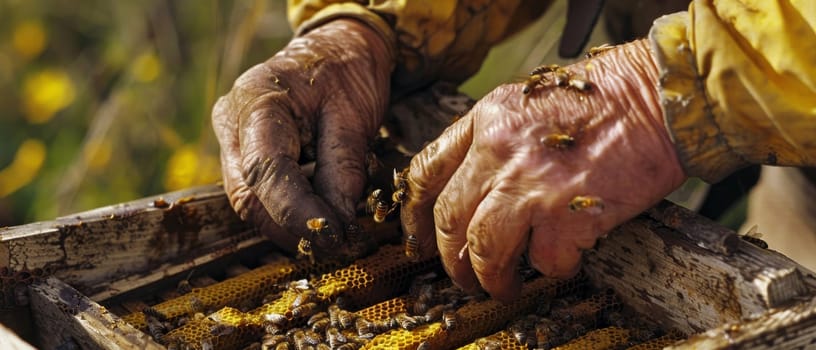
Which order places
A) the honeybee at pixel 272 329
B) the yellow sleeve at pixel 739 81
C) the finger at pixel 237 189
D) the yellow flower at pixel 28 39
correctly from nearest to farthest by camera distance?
the yellow sleeve at pixel 739 81
the honeybee at pixel 272 329
the finger at pixel 237 189
the yellow flower at pixel 28 39

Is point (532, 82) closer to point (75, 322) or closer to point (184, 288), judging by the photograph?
point (184, 288)

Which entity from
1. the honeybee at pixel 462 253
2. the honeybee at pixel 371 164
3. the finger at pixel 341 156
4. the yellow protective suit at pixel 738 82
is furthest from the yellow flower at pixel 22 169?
the yellow protective suit at pixel 738 82

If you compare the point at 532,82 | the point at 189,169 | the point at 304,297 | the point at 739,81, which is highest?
the point at 739,81

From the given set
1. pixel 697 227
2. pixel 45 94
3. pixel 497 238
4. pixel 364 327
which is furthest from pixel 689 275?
pixel 45 94

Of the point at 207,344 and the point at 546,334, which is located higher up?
the point at 546,334

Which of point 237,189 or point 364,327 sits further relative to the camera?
point 237,189

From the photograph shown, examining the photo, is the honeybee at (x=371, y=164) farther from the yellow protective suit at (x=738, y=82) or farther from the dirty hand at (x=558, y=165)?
the yellow protective suit at (x=738, y=82)

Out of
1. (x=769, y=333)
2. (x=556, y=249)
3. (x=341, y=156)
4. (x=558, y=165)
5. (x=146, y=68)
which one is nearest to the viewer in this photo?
(x=769, y=333)
